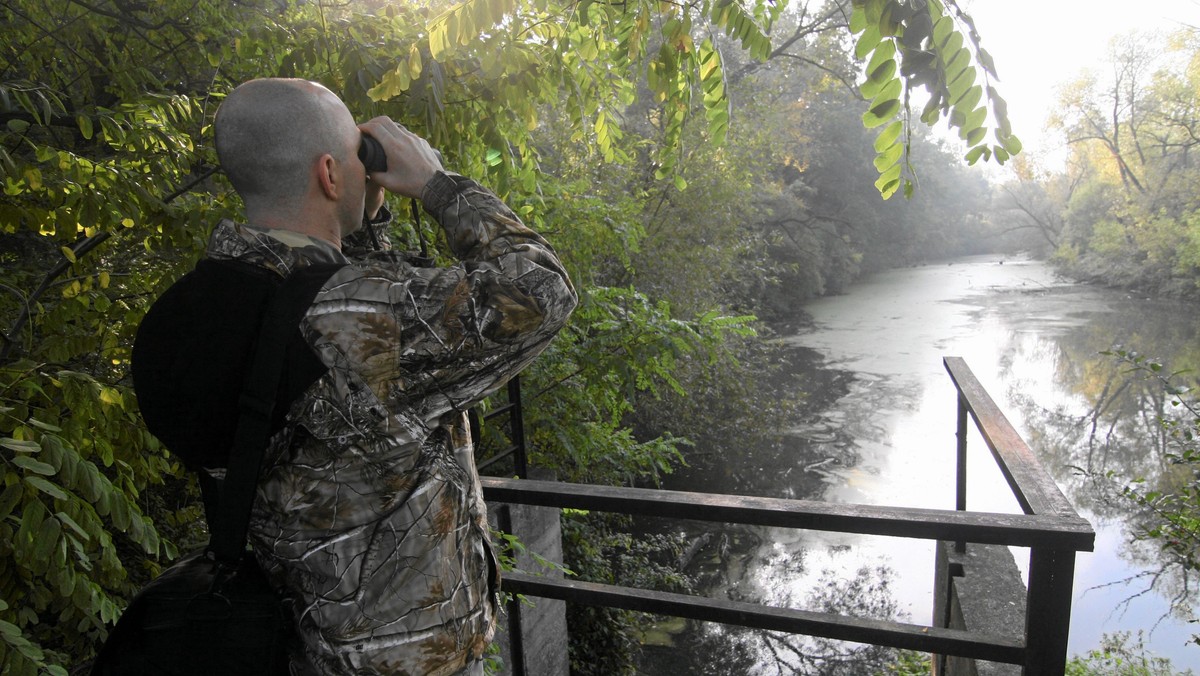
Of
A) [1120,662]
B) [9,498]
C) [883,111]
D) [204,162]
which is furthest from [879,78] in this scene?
[1120,662]

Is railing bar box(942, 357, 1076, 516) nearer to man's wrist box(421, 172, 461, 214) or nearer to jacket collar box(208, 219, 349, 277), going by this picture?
man's wrist box(421, 172, 461, 214)

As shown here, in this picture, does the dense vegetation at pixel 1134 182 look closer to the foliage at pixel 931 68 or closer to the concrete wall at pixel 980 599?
the concrete wall at pixel 980 599

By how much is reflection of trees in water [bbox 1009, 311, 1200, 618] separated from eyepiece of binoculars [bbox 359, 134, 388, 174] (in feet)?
21.7

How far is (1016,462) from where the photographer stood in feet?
6.06

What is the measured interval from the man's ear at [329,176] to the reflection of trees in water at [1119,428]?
21.9 feet

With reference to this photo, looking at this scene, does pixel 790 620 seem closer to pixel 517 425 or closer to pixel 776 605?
pixel 517 425

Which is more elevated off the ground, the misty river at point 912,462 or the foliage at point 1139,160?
the foliage at point 1139,160

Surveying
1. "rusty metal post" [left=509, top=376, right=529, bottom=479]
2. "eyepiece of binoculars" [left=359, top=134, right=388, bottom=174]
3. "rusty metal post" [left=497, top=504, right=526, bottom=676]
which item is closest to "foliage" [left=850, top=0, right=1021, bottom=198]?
"eyepiece of binoculars" [left=359, top=134, right=388, bottom=174]

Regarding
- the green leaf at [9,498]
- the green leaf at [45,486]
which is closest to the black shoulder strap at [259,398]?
the green leaf at [45,486]

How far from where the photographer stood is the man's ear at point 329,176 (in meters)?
1.15

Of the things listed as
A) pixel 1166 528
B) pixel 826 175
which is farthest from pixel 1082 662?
pixel 826 175

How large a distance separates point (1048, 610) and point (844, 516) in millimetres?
405

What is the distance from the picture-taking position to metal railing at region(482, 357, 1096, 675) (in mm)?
1486

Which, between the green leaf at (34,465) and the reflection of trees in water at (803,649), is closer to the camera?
the green leaf at (34,465)
